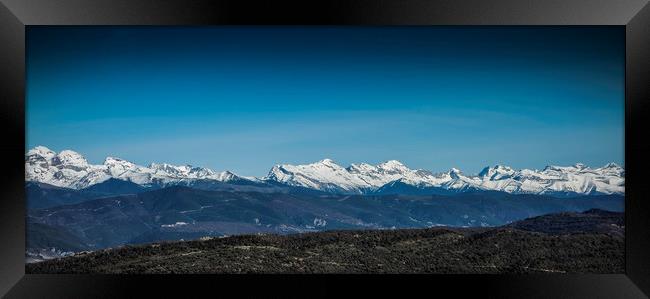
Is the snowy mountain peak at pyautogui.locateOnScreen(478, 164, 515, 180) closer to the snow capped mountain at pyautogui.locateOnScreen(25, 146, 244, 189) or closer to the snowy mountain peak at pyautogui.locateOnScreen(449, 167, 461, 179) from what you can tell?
the snowy mountain peak at pyautogui.locateOnScreen(449, 167, 461, 179)

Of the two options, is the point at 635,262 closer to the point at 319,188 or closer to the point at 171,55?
the point at 171,55

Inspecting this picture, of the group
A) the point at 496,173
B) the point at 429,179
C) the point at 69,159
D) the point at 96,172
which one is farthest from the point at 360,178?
the point at 69,159

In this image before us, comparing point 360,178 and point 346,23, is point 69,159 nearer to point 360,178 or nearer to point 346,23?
point 360,178

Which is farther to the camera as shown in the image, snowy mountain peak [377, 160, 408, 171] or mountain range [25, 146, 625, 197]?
snowy mountain peak [377, 160, 408, 171]

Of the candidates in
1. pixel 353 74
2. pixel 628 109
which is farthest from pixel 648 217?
pixel 353 74

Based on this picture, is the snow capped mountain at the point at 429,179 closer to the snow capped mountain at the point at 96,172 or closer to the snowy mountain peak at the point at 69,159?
the snow capped mountain at the point at 96,172

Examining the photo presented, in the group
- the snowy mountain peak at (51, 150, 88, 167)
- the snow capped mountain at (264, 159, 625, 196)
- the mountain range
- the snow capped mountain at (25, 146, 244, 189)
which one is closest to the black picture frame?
the snow capped mountain at (25, 146, 244, 189)

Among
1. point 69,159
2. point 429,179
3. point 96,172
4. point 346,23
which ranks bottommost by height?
point 429,179
